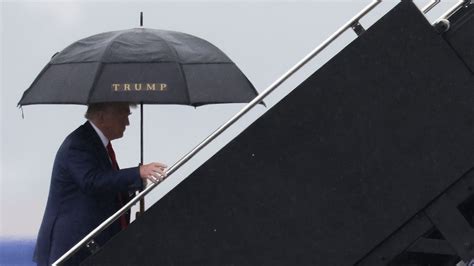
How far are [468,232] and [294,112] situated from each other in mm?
1018

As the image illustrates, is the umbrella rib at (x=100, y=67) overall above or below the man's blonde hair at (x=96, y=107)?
above

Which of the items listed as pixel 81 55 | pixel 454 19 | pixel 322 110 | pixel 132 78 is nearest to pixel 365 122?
pixel 322 110

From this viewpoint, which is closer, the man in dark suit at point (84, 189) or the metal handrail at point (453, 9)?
the metal handrail at point (453, 9)

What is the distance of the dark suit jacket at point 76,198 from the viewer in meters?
7.46

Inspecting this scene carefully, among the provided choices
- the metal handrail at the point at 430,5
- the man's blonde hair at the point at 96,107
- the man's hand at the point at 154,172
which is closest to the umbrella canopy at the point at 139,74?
the man's blonde hair at the point at 96,107

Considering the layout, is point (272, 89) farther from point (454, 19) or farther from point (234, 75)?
point (234, 75)

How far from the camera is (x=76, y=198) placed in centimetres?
754

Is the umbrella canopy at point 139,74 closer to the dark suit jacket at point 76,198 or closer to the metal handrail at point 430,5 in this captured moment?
the dark suit jacket at point 76,198

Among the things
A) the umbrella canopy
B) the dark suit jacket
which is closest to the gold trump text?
the umbrella canopy

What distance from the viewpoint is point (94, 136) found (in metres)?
7.64

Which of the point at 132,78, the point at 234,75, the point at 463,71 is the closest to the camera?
the point at 463,71

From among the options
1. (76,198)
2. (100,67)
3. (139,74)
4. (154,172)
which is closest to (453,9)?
(154,172)

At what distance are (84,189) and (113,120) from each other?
50 centimetres

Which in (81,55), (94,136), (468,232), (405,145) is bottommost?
(468,232)
